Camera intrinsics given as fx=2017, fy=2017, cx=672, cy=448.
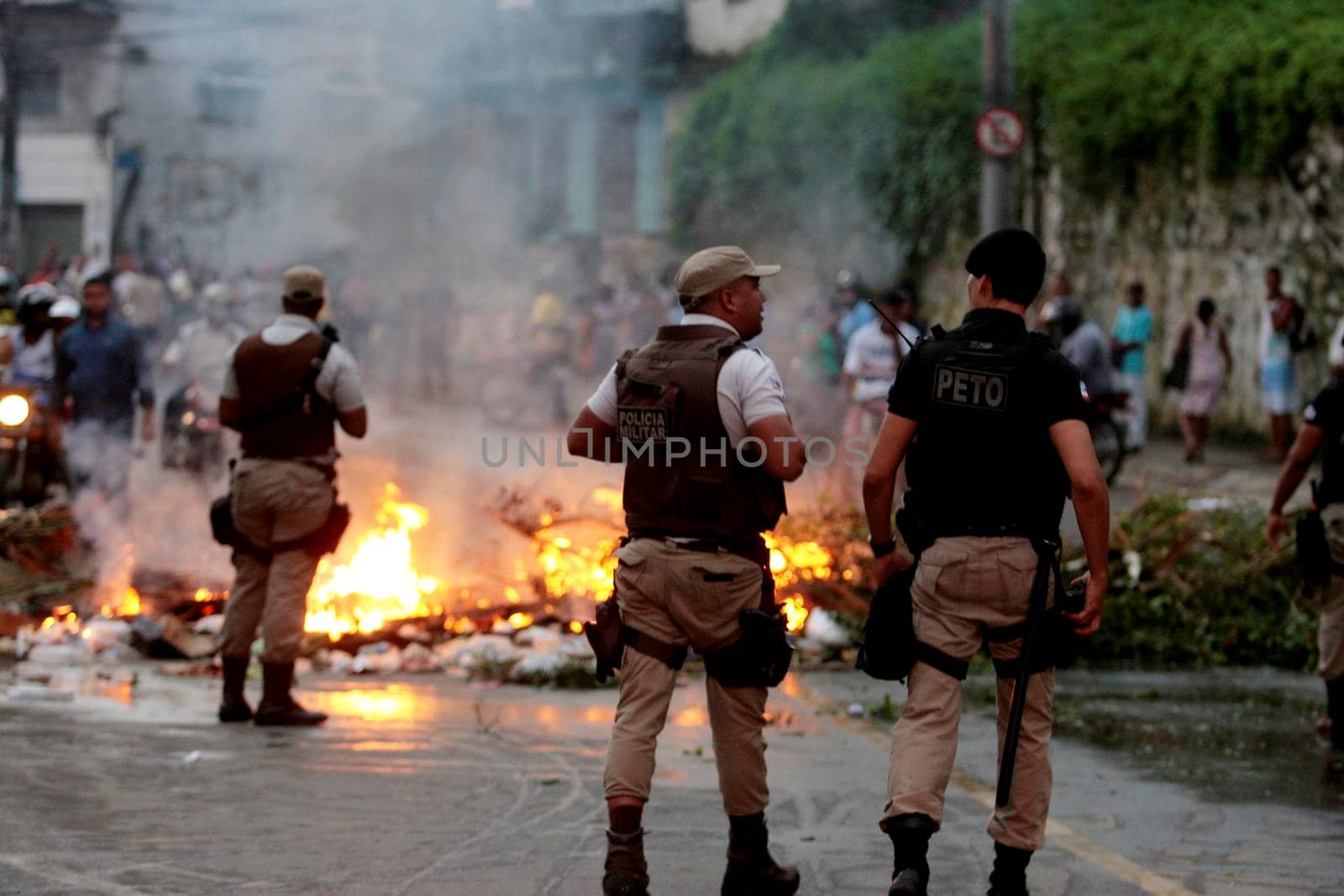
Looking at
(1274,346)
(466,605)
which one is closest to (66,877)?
(466,605)

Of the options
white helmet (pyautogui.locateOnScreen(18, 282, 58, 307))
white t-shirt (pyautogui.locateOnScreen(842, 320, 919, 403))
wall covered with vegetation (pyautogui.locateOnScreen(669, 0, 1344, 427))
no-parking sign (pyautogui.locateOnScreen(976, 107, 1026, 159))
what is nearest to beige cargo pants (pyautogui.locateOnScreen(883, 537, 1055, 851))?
white t-shirt (pyautogui.locateOnScreen(842, 320, 919, 403))

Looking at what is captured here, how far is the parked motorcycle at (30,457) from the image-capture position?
1234 centimetres

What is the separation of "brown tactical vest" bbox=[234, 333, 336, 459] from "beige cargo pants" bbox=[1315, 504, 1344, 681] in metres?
3.70

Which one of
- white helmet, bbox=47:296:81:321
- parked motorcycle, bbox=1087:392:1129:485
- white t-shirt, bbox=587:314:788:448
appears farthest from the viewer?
parked motorcycle, bbox=1087:392:1129:485

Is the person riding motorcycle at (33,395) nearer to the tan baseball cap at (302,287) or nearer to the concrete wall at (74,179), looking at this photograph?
the tan baseball cap at (302,287)

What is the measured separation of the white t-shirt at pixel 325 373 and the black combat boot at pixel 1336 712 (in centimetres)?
373

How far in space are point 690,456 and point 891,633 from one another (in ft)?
2.28

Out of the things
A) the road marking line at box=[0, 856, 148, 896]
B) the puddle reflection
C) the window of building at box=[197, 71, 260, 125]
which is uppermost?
the window of building at box=[197, 71, 260, 125]

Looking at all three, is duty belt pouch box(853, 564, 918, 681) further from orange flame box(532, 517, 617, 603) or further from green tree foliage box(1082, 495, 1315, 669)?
orange flame box(532, 517, 617, 603)

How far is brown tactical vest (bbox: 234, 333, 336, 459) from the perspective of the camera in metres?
7.53

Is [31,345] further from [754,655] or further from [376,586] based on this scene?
[754,655]

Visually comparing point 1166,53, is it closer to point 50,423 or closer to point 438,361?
point 438,361

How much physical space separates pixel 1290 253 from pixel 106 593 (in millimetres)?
11308

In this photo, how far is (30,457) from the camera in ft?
40.8
